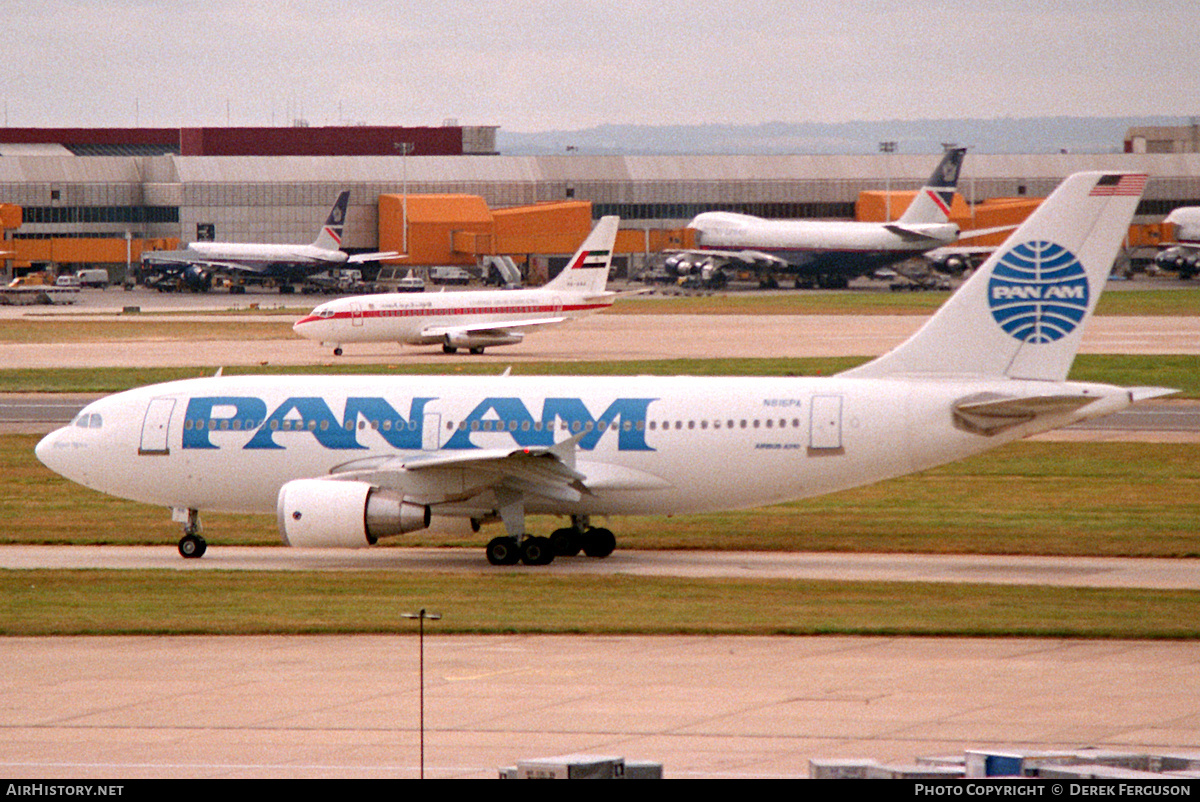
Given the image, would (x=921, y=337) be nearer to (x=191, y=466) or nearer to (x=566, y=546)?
(x=566, y=546)

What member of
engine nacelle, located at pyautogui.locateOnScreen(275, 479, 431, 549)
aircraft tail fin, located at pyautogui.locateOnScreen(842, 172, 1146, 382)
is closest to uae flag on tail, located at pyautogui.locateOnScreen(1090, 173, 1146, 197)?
aircraft tail fin, located at pyautogui.locateOnScreen(842, 172, 1146, 382)

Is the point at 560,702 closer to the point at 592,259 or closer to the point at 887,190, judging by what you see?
the point at 592,259

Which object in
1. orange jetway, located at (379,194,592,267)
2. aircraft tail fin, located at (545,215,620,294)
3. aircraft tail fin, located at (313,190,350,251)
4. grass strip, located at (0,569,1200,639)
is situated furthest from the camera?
orange jetway, located at (379,194,592,267)

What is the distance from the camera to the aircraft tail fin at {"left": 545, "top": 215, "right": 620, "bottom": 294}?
288 ft

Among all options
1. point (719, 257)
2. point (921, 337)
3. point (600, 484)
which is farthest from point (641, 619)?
point (719, 257)

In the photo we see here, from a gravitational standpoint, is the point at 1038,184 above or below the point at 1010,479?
above

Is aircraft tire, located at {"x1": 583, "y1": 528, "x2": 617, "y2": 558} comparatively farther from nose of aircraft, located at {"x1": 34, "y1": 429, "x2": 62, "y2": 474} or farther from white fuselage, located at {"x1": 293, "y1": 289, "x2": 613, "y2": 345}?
white fuselage, located at {"x1": 293, "y1": 289, "x2": 613, "y2": 345}

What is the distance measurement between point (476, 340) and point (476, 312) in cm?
161

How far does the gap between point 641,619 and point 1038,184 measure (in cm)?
17363

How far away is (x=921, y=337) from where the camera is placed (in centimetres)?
3444

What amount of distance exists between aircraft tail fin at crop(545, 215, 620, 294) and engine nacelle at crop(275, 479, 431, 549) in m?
54.7

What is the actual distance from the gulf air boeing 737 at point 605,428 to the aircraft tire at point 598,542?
0.04 metres

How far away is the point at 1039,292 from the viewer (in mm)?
33531

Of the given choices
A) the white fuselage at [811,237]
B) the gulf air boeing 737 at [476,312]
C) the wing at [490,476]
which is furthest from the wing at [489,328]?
the white fuselage at [811,237]
